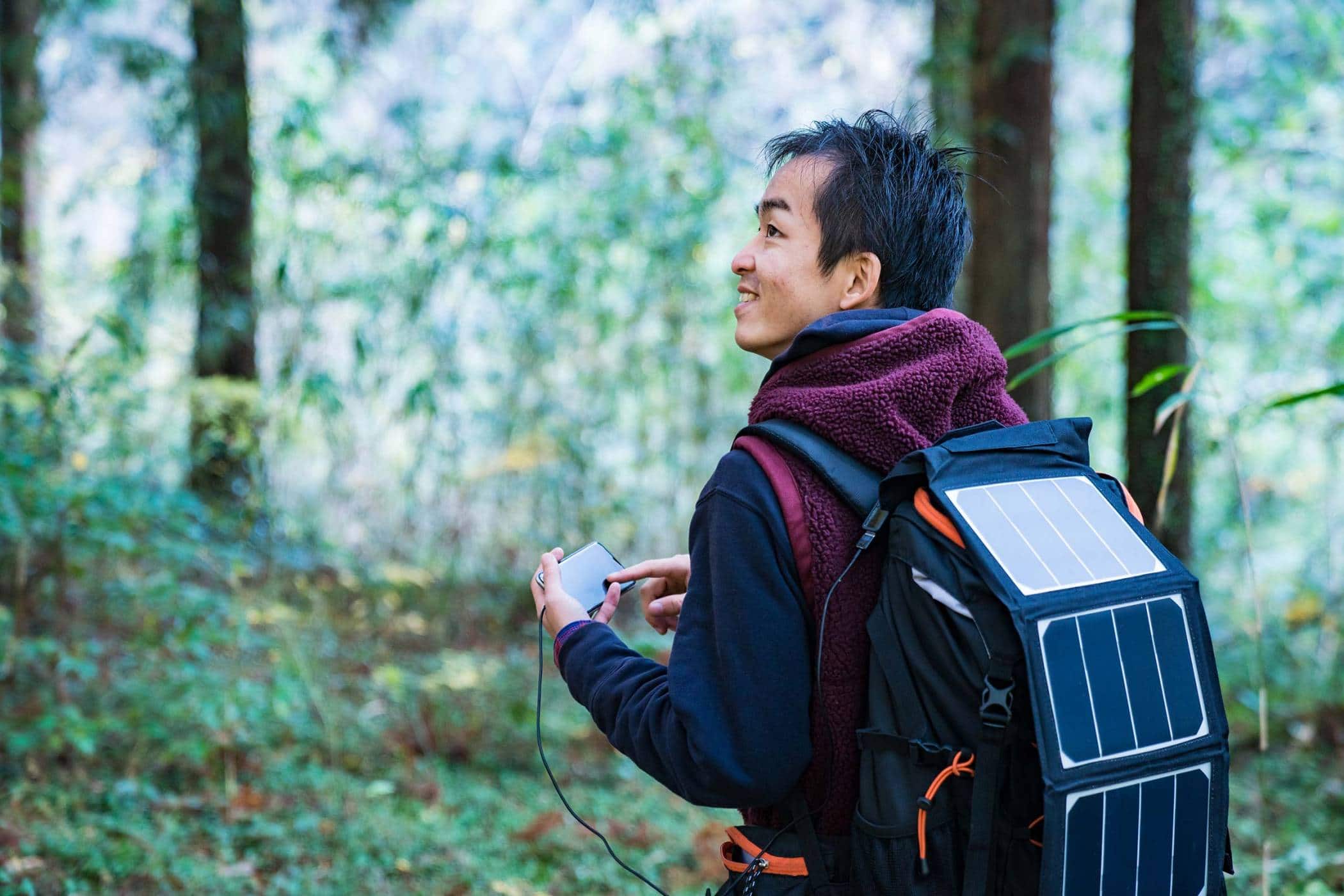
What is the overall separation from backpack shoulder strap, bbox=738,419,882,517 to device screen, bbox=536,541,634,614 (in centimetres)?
41

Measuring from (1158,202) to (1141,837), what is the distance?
3103 mm

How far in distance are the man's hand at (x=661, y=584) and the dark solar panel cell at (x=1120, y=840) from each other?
71 centimetres

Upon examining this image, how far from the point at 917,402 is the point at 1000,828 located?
0.54 metres

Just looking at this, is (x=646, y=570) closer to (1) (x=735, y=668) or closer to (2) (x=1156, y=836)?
(1) (x=735, y=668)

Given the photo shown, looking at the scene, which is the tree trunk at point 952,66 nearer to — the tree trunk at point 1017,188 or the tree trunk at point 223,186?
the tree trunk at point 1017,188

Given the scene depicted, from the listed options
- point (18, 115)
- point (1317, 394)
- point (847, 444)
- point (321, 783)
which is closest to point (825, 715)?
point (847, 444)

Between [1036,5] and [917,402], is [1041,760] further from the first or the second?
[1036,5]

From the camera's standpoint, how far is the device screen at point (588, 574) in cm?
170

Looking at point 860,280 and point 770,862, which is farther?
point 860,280

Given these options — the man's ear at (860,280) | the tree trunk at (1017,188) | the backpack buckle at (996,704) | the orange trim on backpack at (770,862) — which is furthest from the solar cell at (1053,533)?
the tree trunk at (1017,188)

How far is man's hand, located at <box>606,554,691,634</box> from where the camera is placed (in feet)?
5.71

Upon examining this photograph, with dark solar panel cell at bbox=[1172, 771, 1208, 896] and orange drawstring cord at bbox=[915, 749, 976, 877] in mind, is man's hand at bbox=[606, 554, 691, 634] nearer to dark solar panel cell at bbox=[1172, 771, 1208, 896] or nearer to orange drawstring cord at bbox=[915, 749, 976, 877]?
orange drawstring cord at bbox=[915, 749, 976, 877]

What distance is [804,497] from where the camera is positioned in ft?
4.49

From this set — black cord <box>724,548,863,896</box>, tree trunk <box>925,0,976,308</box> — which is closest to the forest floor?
black cord <box>724,548,863,896</box>
